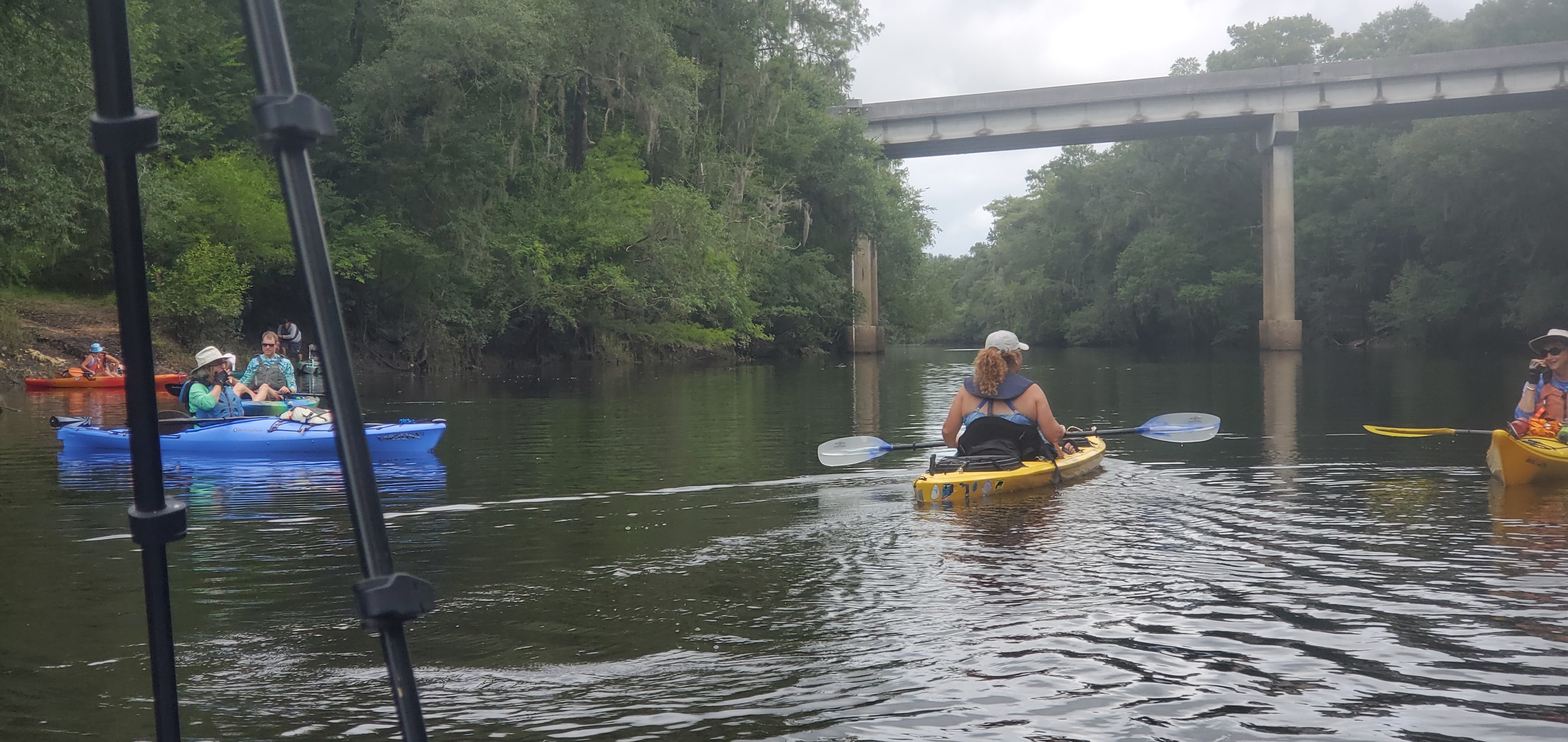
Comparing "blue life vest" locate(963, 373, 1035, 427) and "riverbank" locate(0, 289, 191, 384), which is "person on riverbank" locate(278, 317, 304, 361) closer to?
"riverbank" locate(0, 289, 191, 384)

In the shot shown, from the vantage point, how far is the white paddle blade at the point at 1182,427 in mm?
12883

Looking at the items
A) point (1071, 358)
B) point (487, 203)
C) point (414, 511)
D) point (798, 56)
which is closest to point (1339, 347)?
point (1071, 358)

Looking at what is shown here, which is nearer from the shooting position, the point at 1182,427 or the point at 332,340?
the point at 332,340

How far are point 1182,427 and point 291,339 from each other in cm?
1597

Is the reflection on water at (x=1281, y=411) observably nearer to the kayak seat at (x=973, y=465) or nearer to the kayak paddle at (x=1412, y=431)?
the kayak paddle at (x=1412, y=431)

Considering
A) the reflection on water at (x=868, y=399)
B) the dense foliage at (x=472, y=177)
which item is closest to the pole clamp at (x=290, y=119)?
the reflection on water at (x=868, y=399)

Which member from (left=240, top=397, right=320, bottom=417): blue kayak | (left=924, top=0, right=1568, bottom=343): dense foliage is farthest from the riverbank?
(left=924, top=0, right=1568, bottom=343): dense foliage

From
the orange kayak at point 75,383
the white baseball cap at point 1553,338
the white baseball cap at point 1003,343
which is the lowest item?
the orange kayak at point 75,383

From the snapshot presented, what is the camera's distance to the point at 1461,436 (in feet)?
50.4

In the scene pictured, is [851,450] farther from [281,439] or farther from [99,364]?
[99,364]

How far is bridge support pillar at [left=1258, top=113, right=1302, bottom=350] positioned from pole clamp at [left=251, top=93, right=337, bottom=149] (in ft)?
171

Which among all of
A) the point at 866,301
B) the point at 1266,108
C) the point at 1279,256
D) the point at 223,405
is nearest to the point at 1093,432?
the point at 223,405

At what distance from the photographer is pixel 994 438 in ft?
35.4

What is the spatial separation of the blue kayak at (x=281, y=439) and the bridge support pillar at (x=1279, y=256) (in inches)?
1671
